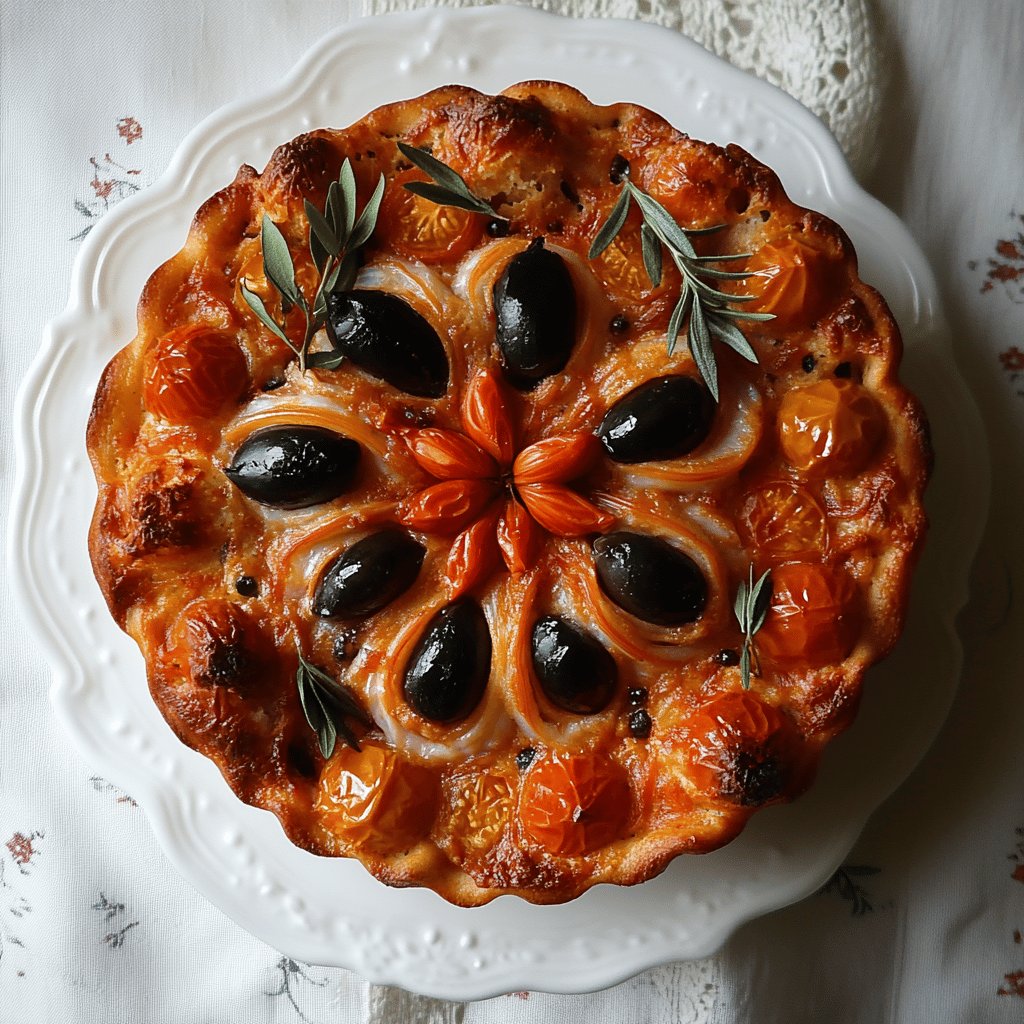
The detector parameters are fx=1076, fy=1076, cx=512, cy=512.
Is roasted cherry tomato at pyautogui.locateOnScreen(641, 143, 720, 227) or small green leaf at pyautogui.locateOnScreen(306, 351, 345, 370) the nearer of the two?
small green leaf at pyautogui.locateOnScreen(306, 351, 345, 370)

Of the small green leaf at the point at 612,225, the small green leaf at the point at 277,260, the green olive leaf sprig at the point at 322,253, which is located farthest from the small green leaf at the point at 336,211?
the small green leaf at the point at 612,225

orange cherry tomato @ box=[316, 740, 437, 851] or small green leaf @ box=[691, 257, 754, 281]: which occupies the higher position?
small green leaf @ box=[691, 257, 754, 281]

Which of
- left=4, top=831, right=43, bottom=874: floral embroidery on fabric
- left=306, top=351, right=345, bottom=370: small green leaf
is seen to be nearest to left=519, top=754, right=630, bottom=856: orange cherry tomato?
left=306, top=351, right=345, bottom=370: small green leaf

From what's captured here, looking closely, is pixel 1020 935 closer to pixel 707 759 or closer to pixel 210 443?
pixel 707 759

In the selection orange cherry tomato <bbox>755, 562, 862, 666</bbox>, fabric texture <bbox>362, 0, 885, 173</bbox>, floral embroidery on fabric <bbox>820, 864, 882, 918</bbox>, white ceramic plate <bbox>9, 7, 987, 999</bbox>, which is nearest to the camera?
orange cherry tomato <bbox>755, 562, 862, 666</bbox>

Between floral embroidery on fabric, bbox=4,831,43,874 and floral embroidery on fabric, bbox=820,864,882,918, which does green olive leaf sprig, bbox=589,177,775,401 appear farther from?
floral embroidery on fabric, bbox=4,831,43,874

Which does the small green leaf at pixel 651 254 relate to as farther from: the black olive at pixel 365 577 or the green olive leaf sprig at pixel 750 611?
the black olive at pixel 365 577

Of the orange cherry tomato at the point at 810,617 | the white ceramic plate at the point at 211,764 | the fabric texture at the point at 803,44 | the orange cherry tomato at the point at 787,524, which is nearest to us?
the orange cherry tomato at the point at 810,617
